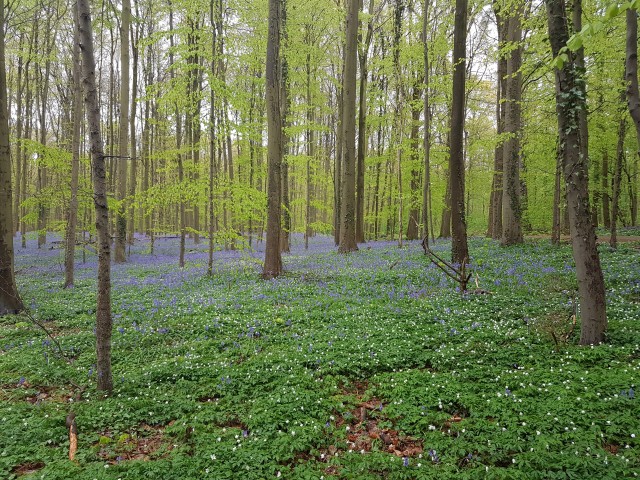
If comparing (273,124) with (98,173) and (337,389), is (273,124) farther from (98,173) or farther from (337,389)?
(337,389)

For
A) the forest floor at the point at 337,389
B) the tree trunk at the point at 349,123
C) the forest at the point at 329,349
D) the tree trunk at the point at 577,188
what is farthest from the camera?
the tree trunk at the point at 349,123

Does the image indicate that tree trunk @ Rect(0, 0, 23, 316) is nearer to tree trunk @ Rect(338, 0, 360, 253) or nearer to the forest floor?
the forest floor

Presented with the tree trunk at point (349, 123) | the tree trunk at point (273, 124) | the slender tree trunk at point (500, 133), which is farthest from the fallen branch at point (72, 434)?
the slender tree trunk at point (500, 133)

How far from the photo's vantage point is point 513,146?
16.1m

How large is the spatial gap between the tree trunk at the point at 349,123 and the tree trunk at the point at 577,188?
41.1 ft

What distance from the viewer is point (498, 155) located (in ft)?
69.4

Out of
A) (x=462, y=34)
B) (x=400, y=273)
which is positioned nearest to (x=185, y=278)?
(x=400, y=273)

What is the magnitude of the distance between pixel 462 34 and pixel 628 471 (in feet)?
38.5

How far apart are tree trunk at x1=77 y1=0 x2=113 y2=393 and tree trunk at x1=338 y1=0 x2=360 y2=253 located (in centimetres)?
1419

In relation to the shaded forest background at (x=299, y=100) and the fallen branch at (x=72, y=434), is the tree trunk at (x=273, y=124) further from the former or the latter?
the fallen branch at (x=72, y=434)

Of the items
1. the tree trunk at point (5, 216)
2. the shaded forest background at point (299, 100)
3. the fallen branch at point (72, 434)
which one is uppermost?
the shaded forest background at point (299, 100)

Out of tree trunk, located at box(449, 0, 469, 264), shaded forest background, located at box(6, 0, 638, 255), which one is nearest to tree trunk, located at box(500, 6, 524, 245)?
shaded forest background, located at box(6, 0, 638, 255)

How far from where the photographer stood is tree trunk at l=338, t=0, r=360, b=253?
18156 millimetres

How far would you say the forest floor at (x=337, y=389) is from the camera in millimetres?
4012
